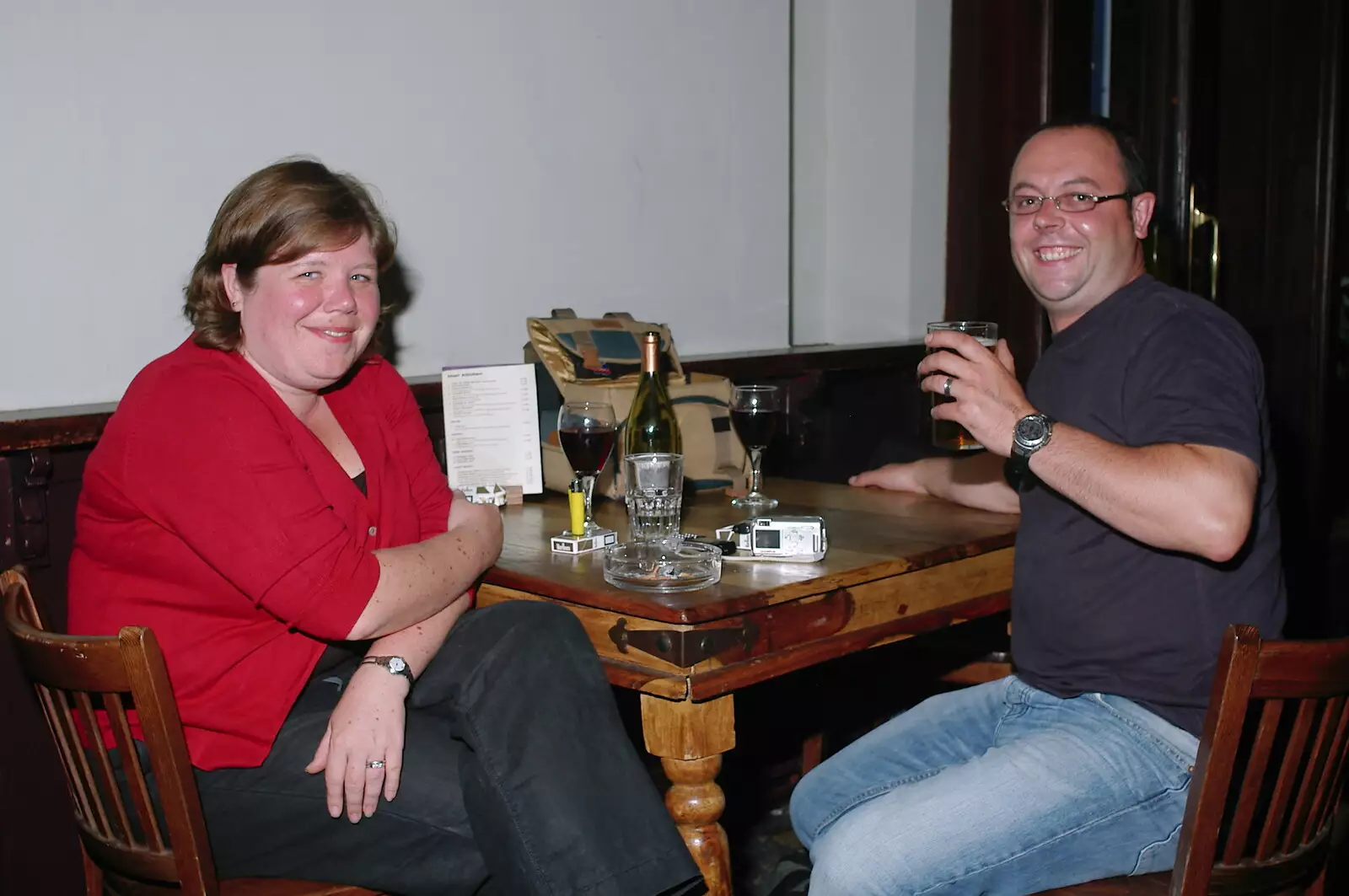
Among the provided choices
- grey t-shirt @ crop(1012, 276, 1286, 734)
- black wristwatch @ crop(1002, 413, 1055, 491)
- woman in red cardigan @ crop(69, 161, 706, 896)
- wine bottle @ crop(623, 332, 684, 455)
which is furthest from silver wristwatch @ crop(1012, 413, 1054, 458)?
wine bottle @ crop(623, 332, 684, 455)

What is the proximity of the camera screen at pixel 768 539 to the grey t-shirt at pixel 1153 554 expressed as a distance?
1.25ft

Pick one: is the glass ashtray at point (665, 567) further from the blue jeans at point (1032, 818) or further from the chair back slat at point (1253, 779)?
the chair back slat at point (1253, 779)

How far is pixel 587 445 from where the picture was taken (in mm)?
2064

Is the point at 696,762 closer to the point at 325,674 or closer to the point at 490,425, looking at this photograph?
the point at 325,674

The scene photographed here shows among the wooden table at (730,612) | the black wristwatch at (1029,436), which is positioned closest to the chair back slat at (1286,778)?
the black wristwatch at (1029,436)

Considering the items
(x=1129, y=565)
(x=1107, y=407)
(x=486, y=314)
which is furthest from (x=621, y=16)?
(x=1129, y=565)

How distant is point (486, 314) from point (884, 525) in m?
1.03

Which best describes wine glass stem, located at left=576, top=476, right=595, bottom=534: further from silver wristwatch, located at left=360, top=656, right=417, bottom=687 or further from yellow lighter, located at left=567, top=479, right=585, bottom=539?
silver wristwatch, located at left=360, top=656, right=417, bottom=687

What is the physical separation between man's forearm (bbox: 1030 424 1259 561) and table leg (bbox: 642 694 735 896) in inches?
22.2

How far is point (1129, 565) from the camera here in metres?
1.67

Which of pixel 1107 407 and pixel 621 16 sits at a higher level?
pixel 621 16

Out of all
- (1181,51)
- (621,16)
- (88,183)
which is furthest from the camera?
(1181,51)

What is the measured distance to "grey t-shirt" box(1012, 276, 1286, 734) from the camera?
161 centimetres

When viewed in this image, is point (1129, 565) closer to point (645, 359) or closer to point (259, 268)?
point (645, 359)
